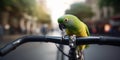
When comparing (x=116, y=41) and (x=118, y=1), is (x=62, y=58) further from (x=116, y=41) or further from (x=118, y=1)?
(x=118, y=1)

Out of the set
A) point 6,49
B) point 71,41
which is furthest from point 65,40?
point 6,49

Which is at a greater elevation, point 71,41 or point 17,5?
point 17,5

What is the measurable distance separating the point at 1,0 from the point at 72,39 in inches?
1802

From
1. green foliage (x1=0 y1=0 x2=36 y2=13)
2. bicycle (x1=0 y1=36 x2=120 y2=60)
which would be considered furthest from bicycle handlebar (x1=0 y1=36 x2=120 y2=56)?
green foliage (x1=0 y1=0 x2=36 y2=13)

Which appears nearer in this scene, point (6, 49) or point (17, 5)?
point (6, 49)

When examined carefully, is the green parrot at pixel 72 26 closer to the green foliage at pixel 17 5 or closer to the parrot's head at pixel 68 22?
the parrot's head at pixel 68 22

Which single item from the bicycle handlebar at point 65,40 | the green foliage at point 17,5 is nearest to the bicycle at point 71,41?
the bicycle handlebar at point 65,40

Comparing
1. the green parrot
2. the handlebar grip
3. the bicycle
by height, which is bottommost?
the handlebar grip

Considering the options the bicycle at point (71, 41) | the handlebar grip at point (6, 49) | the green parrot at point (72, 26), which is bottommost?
the handlebar grip at point (6, 49)

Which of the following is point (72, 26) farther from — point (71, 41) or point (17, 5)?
point (17, 5)

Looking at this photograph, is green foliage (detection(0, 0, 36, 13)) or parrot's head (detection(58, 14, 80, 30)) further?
green foliage (detection(0, 0, 36, 13))

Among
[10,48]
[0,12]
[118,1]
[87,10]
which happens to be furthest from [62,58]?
[87,10]

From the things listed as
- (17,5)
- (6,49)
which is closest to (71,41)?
(6,49)

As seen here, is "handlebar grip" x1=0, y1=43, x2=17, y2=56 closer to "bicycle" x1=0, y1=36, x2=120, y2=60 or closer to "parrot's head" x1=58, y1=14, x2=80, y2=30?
"bicycle" x1=0, y1=36, x2=120, y2=60
